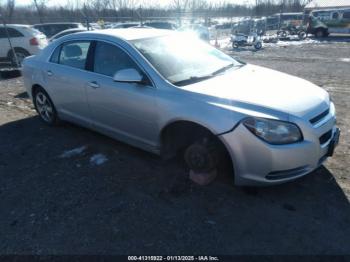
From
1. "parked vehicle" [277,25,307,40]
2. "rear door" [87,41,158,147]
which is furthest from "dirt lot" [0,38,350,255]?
"parked vehicle" [277,25,307,40]

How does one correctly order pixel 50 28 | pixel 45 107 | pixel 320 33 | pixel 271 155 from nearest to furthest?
pixel 271 155
pixel 45 107
pixel 50 28
pixel 320 33

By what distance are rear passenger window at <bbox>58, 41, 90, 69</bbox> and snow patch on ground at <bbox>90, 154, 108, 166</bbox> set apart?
1.23m

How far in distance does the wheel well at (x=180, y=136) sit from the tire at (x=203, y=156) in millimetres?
83

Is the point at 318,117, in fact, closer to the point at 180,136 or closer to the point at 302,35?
the point at 180,136

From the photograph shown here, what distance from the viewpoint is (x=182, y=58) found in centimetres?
384

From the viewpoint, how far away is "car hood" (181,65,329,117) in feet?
9.87

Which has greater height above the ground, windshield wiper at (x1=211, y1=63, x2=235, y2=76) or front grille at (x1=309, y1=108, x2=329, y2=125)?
windshield wiper at (x1=211, y1=63, x2=235, y2=76)

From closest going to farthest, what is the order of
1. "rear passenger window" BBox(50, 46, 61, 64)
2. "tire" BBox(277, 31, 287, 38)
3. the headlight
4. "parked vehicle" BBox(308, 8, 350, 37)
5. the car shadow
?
the car shadow < the headlight < "rear passenger window" BBox(50, 46, 61, 64) < "tire" BBox(277, 31, 287, 38) < "parked vehicle" BBox(308, 8, 350, 37)

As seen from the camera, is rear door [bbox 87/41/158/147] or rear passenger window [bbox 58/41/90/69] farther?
rear passenger window [bbox 58/41/90/69]

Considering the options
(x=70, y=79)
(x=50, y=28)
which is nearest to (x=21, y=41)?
(x=50, y=28)

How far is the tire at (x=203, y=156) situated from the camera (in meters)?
3.23

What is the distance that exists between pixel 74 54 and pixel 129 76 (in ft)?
5.15

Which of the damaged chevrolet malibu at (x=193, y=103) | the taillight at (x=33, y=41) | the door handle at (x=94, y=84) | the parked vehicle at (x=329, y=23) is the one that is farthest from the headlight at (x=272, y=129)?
the parked vehicle at (x=329, y=23)

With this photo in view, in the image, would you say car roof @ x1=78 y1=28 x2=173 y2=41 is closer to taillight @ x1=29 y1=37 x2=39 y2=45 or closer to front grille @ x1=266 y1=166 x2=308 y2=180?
front grille @ x1=266 y1=166 x2=308 y2=180
